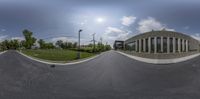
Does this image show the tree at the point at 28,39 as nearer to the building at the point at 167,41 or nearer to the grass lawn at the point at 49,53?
the grass lawn at the point at 49,53

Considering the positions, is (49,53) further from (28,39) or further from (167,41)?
(167,41)

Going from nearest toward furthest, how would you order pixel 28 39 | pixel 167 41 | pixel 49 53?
1. pixel 28 39
2. pixel 167 41
3. pixel 49 53

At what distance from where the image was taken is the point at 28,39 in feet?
26.3

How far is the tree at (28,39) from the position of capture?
756 cm

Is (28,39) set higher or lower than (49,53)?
higher

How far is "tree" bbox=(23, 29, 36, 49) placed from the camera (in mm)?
7561

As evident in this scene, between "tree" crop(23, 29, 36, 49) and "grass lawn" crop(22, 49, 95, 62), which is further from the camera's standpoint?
"grass lawn" crop(22, 49, 95, 62)

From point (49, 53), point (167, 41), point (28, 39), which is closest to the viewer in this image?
point (28, 39)

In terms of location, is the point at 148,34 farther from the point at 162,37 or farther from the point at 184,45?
the point at 184,45

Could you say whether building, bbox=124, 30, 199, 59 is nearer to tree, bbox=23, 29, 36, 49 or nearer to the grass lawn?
the grass lawn

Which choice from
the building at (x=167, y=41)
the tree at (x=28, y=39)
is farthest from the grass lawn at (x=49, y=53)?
the building at (x=167, y=41)

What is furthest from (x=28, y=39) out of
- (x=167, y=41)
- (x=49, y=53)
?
(x=167, y=41)

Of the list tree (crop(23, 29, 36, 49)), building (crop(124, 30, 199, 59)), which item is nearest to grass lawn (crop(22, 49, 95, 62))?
tree (crop(23, 29, 36, 49))

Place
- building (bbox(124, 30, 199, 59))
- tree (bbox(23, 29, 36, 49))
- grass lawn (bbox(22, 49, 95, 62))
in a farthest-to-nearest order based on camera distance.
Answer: grass lawn (bbox(22, 49, 95, 62))
building (bbox(124, 30, 199, 59))
tree (bbox(23, 29, 36, 49))
